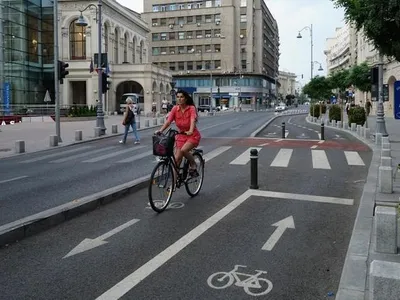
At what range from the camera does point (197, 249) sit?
5.46m

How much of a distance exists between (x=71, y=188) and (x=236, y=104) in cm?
9050

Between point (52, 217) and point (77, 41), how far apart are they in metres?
57.1

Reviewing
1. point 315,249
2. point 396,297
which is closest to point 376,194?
point 315,249

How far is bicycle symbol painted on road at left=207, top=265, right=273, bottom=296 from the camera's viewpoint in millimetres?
4290

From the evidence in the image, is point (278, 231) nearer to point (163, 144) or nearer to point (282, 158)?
point (163, 144)

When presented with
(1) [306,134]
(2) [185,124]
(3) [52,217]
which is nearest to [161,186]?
(2) [185,124]

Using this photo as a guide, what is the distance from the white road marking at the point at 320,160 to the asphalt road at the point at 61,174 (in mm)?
3910

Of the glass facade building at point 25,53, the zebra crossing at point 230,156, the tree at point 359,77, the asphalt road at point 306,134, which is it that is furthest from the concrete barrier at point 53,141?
the tree at point 359,77

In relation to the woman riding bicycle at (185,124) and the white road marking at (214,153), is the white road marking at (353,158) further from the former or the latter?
the woman riding bicycle at (185,124)

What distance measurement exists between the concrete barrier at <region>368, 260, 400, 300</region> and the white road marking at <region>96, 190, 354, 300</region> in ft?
7.01

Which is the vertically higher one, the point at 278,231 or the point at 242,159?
the point at 242,159

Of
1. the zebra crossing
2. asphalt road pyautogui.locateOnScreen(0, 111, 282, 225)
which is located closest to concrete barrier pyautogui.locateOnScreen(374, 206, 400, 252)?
asphalt road pyautogui.locateOnScreen(0, 111, 282, 225)

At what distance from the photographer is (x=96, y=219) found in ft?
22.6

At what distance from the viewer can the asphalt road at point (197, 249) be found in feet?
14.2
